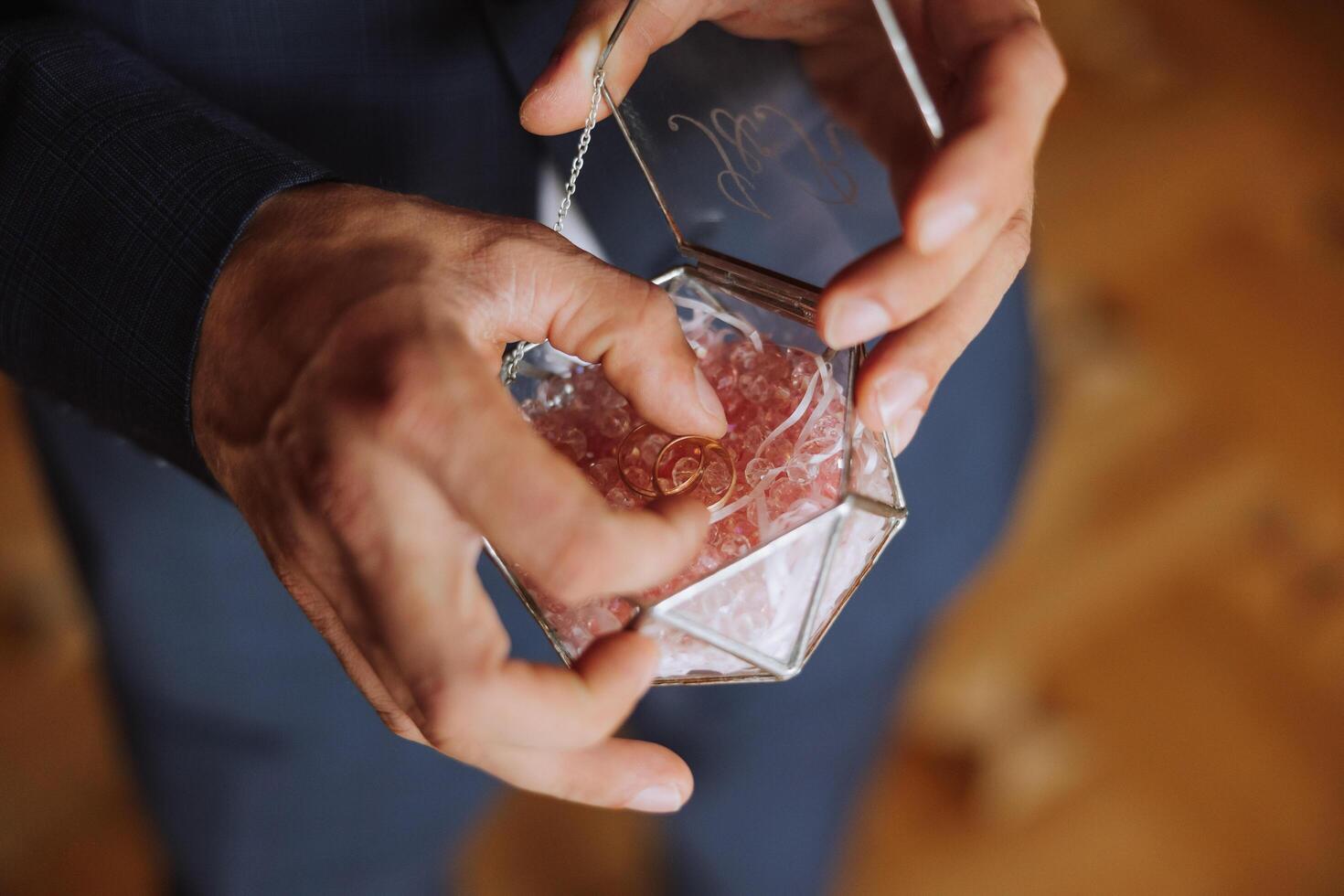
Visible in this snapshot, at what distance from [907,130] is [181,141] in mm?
413

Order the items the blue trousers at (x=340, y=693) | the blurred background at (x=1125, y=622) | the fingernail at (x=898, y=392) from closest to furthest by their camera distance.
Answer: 1. the fingernail at (x=898, y=392)
2. the blue trousers at (x=340, y=693)
3. the blurred background at (x=1125, y=622)

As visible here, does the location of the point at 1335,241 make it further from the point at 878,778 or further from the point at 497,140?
the point at 497,140

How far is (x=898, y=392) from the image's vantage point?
54cm

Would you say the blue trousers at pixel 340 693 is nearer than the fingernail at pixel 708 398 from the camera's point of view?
No

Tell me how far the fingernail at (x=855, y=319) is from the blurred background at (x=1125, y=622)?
93 centimetres

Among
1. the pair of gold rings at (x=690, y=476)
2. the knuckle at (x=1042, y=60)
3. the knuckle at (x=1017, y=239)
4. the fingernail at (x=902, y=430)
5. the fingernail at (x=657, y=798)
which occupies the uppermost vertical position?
the knuckle at (x=1042, y=60)

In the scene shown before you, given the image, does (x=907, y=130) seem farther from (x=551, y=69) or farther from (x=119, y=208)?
(x=119, y=208)

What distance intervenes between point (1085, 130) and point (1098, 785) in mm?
1139

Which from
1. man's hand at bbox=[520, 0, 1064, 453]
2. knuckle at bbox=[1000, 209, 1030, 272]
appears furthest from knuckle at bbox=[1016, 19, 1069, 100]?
knuckle at bbox=[1000, 209, 1030, 272]

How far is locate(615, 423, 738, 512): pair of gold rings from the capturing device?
562mm

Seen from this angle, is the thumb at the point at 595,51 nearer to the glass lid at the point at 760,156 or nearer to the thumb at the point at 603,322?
the glass lid at the point at 760,156

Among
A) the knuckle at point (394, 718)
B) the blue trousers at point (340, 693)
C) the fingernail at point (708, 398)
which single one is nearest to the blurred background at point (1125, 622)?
the blue trousers at point (340, 693)

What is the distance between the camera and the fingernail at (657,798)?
56 centimetres

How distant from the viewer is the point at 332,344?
1.57ft
